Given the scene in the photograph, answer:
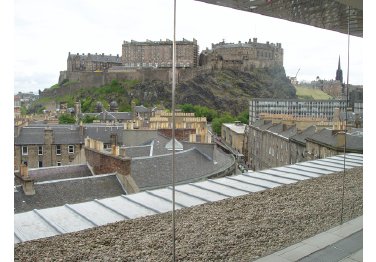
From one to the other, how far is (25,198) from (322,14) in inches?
121

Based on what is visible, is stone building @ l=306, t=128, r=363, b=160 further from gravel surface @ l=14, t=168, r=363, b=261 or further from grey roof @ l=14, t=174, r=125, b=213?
grey roof @ l=14, t=174, r=125, b=213

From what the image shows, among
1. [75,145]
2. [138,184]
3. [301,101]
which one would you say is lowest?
[138,184]

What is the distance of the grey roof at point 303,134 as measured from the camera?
7.55 metres

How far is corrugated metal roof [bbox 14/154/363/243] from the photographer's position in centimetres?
200

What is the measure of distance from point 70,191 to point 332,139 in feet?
16.4

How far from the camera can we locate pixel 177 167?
4.10 m

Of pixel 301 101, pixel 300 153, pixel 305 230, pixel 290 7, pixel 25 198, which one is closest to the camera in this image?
pixel 305 230

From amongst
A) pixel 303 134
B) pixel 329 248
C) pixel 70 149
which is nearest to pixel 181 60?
pixel 329 248

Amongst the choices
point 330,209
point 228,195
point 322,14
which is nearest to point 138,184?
point 228,195

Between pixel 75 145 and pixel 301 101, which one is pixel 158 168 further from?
pixel 301 101

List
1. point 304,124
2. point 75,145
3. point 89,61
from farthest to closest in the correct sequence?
point 89,61, point 304,124, point 75,145

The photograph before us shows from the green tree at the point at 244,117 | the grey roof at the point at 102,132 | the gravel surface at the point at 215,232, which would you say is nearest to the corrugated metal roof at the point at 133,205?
the gravel surface at the point at 215,232

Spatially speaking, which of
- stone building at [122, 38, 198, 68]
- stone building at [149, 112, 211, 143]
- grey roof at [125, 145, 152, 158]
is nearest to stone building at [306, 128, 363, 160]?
stone building at [149, 112, 211, 143]

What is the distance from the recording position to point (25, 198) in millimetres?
3049
